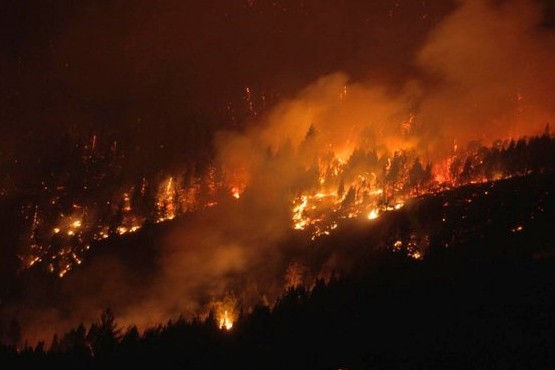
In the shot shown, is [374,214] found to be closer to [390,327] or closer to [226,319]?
[226,319]

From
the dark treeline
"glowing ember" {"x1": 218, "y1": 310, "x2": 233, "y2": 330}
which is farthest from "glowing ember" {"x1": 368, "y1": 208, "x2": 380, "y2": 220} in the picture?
"glowing ember" {"x1": 218, "y1": 310, "x2": 233, "y2": 330}

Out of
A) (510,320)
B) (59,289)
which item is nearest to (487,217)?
(510,320)

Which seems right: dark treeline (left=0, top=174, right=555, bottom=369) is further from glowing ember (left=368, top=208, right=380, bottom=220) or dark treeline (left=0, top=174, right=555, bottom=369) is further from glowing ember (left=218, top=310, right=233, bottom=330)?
glowing ember (left=368, top=208, right=380, bottom=220)

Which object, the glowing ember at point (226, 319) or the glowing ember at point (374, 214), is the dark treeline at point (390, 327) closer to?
the glowing ember at point (226, 319)

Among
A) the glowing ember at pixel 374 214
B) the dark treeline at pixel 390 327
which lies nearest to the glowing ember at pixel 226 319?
the dark treeline at pixel 390 327

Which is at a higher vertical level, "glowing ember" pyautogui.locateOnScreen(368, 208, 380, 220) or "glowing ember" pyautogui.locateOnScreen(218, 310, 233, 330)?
"glowing ember" pyautogui.locateOnScreen(368, 208, 380, 220)

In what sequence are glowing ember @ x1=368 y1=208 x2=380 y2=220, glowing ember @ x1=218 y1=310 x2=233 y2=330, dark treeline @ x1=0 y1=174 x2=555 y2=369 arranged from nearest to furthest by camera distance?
dark treeline @ x1=0 y1=174 x2=555 y2=369
glowing ember @ x1=218 y1=310 x2=233 y2=330
glowing ember @ x1=368 y1=208 x2=380 y2=220

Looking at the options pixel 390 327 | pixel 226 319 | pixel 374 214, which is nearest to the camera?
pixel 390 327

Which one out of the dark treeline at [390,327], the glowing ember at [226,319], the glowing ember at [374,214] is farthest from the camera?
the glowing ember at [374,214]

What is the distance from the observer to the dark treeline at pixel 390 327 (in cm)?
10494

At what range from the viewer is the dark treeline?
105 metres

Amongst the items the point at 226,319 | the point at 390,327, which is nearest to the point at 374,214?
the point at 226,319

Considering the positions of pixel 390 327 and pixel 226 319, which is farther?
pixel 226 319

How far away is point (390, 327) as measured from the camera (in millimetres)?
121125
